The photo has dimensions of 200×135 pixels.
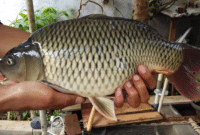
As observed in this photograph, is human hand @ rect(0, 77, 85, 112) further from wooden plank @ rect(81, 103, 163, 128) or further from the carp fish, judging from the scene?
wooden plank @ rect(81, 103, 163, 128)

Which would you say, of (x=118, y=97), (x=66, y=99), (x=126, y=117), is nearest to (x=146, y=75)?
(x=118, y=97)

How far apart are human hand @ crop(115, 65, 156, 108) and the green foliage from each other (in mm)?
1731

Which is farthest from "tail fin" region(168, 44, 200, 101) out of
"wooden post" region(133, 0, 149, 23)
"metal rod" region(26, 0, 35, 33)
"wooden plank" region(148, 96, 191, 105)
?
"wooden plank" region(148, 96, 191, 105)

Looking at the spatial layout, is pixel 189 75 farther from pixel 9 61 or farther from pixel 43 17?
pixel 43 17

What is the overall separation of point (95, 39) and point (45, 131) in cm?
118

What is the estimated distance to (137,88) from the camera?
2.69 feet

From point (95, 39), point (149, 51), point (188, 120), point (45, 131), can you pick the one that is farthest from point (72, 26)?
point (188, 120)

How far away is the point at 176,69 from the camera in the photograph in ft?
2.68

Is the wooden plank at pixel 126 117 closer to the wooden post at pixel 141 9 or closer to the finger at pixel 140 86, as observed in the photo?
the finger at pixel 140 86

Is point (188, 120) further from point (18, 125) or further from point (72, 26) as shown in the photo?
point (18, 125)

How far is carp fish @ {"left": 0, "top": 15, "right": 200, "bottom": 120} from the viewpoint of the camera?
2.24 feet

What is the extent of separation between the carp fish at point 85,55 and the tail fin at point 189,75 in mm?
163

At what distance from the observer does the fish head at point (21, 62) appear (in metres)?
0.67

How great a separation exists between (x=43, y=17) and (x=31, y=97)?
172 cm
